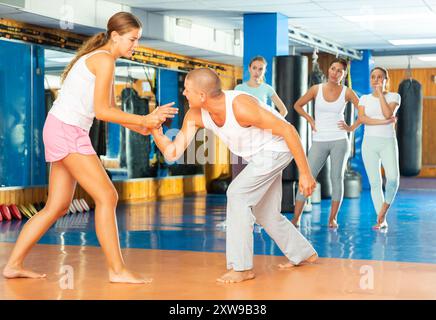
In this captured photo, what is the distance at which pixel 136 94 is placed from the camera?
1084cm

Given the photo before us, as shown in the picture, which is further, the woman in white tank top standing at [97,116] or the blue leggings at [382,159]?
the blue leggings at [382,159]

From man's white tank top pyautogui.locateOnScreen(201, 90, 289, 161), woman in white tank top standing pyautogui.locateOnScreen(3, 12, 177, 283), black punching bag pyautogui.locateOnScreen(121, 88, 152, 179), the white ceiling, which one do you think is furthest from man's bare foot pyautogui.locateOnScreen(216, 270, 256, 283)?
black punching bag pyautogui.locateOnScreen(121, 88, 152, 179)

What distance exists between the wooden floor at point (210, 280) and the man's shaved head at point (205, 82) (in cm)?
106

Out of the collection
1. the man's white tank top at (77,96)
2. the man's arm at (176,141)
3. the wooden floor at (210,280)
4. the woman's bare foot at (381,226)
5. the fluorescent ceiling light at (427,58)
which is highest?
the fluorescent ceiling light at (427,58)

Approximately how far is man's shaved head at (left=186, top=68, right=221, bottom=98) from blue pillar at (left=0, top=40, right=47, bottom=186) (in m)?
5.05

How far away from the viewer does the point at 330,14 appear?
9852 mm

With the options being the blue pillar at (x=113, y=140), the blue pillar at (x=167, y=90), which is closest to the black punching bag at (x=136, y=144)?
the blue pillar at (x=113, y=140)

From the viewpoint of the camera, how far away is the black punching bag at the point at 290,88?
8641 millimetres

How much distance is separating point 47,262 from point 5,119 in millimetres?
4216

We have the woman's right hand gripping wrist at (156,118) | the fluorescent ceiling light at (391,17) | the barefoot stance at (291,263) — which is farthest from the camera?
the fluorescent ceiling light at (391,17)

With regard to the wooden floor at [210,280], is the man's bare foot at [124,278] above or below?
above

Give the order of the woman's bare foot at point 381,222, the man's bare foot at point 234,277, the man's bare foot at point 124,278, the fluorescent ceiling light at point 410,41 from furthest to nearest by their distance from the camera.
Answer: the fluorescent ceiling light at point 410,41, the woman's bare foot at point 381,222, the man's bare foot at point 234,277, the man's bare foot at point 124,278

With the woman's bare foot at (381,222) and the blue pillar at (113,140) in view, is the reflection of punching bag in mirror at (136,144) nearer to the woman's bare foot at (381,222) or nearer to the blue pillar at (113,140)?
the blue pillar at (113,140)
